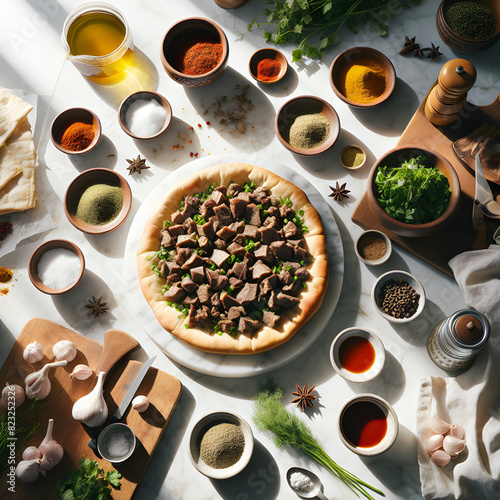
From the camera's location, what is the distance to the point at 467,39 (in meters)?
3.63

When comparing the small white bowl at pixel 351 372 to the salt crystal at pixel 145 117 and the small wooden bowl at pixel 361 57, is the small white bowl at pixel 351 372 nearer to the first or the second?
the small wooden bowl at pixel 361 57

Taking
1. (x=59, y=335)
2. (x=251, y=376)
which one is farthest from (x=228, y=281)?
(x=59, y=335)

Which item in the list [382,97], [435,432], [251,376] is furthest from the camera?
[382,97]

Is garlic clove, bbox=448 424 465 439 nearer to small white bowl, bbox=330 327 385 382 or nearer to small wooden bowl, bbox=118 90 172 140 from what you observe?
small white bowl, bbox=330 327 385 382

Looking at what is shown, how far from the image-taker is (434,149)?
3574 mm

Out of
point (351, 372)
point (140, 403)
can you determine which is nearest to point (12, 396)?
point (140, 403)

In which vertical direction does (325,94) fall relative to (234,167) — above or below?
above

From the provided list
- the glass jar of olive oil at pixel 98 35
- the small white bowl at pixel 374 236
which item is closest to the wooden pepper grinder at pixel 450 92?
the small white bowl at pixel 374 236

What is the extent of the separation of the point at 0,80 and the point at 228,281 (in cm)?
291

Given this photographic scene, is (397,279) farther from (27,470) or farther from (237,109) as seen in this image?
(27,470)

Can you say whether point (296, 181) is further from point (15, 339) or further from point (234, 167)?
point (15, 339)

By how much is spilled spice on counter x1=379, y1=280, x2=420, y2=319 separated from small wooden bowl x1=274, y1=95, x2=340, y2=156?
46.8 inches

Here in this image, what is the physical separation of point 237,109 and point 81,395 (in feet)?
8.69

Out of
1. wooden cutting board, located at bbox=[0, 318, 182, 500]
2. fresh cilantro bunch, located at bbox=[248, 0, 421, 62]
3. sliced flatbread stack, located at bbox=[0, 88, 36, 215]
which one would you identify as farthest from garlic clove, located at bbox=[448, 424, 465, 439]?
sliced flatbread stack, located at bbox=[0, 88, 36, 215]
